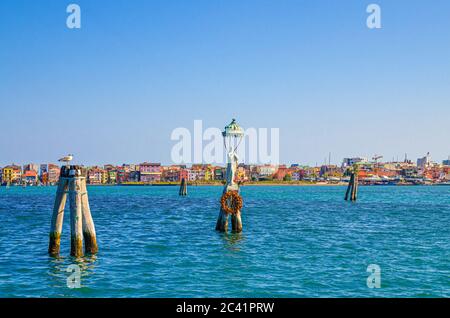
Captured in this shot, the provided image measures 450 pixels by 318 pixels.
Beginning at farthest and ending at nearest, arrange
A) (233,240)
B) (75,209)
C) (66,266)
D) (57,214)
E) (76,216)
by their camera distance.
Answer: (233,240) → (57,214) → (76,216) → (75,209) → (66,266)

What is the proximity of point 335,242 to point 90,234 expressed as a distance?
1356cm

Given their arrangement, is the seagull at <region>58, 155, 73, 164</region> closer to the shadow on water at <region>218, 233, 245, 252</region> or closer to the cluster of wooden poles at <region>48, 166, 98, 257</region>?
the cluster of wooden poles at <region>48, 166, 98, 257</region>

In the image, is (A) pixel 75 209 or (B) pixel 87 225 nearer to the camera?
(A) pixel 75 209

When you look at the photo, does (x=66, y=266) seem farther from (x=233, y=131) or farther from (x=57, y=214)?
(x=233, y=131)

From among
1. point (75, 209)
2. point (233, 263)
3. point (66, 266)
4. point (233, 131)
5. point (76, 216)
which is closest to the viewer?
point (66, 266)

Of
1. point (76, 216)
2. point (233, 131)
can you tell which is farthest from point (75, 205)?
point (233, 131)

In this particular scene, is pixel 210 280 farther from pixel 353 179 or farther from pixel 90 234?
pixel 353 179

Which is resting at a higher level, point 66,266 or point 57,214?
point 57,214

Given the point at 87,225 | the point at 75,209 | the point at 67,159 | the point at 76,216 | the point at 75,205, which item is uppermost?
the point at 67,159

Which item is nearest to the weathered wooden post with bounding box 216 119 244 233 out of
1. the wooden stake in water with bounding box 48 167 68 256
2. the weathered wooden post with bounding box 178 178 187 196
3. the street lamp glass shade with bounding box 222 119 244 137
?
the street lamp glass shade with bounding box 222 119 244 137

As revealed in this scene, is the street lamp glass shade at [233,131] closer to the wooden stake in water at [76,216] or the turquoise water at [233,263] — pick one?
the turquoise water at [233,263]

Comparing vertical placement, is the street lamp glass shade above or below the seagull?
above
